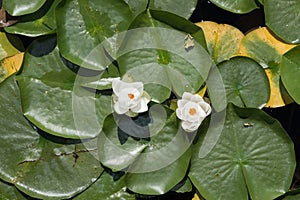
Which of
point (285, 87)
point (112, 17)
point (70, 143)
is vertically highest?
point (112, 17)

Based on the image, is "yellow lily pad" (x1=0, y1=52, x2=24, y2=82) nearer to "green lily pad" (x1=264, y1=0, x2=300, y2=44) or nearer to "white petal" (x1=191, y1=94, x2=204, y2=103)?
"white petal" (x1=191, y1=94, x2=204, y2=103)

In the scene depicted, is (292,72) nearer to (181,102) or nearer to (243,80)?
(243,80)

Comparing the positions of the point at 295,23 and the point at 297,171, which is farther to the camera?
the point at 297,171

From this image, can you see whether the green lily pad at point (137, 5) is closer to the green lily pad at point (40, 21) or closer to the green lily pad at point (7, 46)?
the green lily pad at point (40, 21)

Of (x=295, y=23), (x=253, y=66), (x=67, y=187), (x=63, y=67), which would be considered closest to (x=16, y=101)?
(x=63, y=67)

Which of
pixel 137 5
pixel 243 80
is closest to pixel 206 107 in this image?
pixel 243 80

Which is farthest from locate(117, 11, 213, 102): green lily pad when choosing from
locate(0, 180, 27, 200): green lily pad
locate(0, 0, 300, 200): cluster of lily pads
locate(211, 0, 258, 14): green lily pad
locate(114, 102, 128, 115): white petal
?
locate(0, 180, 27, 200): green lily pad

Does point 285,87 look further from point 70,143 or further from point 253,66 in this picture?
point 70,143
